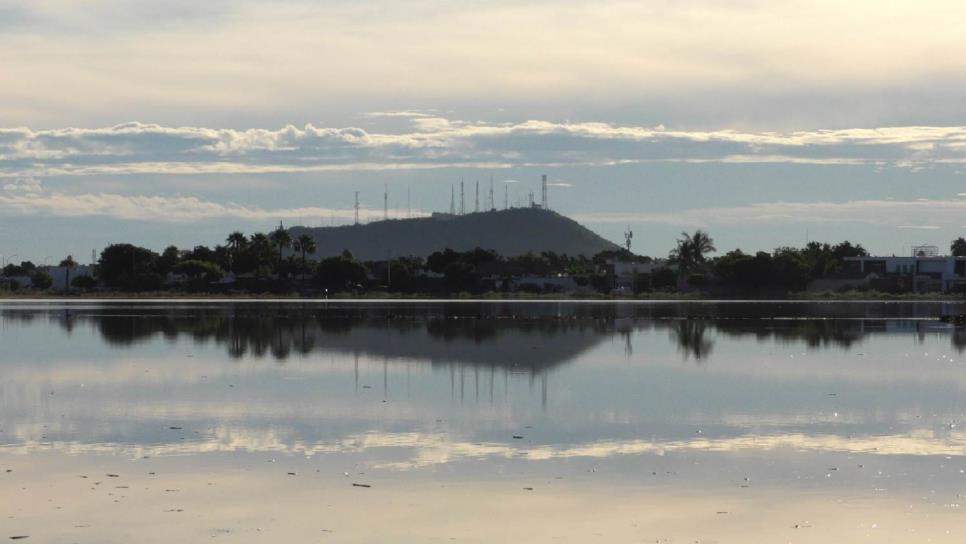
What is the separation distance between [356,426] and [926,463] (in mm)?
12165

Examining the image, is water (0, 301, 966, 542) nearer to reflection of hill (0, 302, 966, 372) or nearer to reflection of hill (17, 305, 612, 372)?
reflection of hill (17, 305, 612, 372)

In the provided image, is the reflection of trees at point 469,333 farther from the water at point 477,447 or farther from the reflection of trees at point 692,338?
the water at point 477,447

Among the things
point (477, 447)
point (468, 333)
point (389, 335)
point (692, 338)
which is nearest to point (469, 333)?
point (468, 333)

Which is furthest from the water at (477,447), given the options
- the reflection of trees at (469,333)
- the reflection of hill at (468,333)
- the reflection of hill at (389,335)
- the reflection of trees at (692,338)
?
the reflection of trees at (692,338)

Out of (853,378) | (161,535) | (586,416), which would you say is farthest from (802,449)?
(853,378)

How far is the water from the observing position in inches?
800

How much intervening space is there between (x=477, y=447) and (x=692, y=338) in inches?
1886

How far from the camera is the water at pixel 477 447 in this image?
20.3 m

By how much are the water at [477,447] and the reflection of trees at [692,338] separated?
12.3 ft

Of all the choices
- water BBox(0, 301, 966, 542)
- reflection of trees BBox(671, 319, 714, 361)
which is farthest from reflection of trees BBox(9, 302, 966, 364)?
water BBox(0, 301, 966, 542)

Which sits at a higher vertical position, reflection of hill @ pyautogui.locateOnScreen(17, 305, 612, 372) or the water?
reflection of hill @ pyautogui.locateOnScreen(17, 305, 612, 372)

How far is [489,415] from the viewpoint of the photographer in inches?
1346

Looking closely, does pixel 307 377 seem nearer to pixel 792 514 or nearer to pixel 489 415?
pixel 489 415

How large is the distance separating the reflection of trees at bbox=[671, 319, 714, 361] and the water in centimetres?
374
